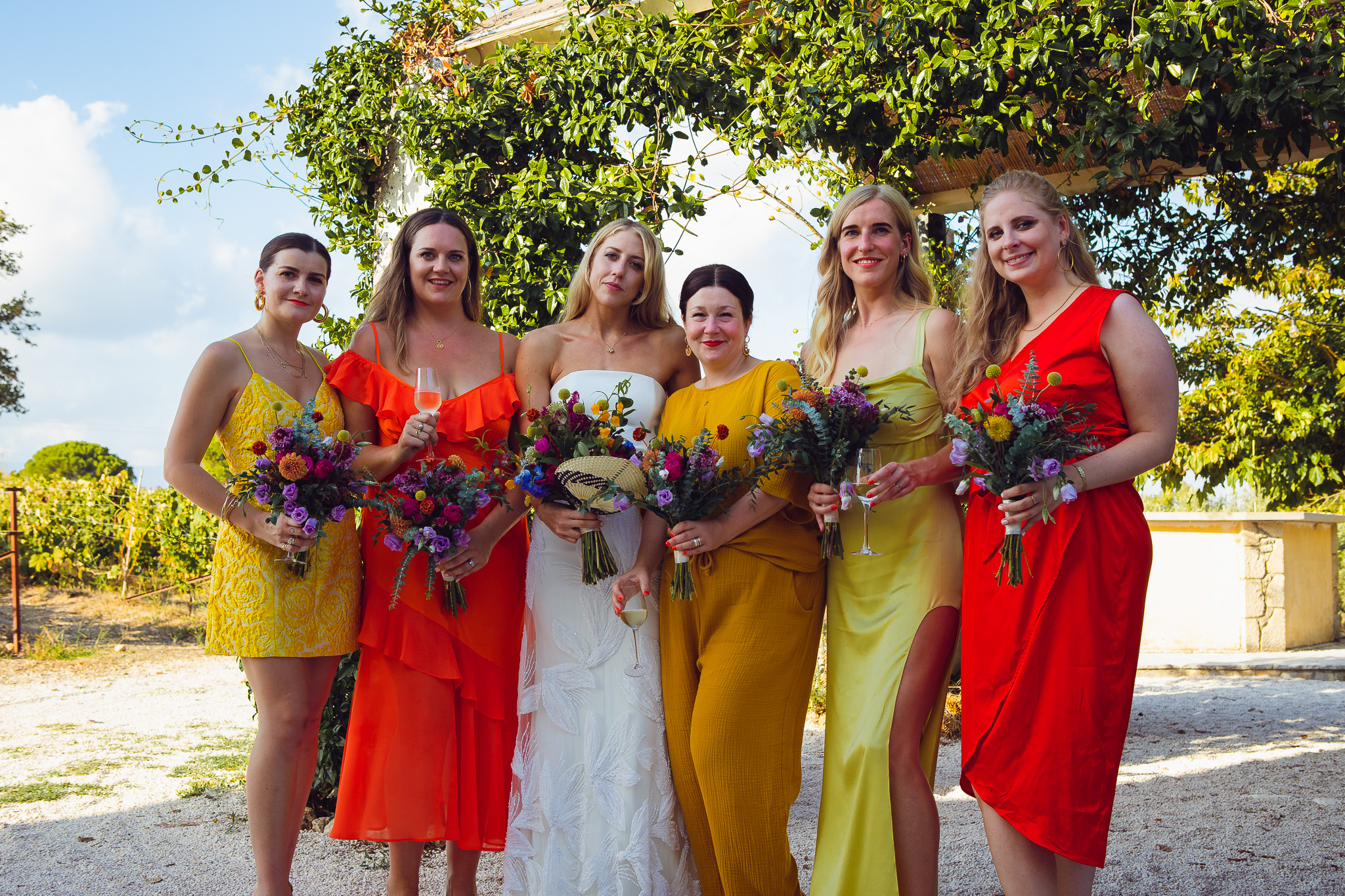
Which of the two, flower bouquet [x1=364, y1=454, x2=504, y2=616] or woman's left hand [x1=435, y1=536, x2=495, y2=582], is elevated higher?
flower bouquet [x1=364, y1=454, x2=504, y2=616]

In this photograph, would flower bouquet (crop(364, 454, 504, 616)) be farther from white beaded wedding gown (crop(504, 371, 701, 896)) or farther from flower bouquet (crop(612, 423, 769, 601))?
flower bouquet (crop(612, 423, 769, 601))

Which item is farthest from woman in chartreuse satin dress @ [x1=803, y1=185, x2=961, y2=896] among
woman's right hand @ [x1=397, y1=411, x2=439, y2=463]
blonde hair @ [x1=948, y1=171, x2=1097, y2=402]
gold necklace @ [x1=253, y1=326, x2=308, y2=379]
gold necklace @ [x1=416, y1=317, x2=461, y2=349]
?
gold necklace @ [x1=253, y1=326, x2=308, y2=379]

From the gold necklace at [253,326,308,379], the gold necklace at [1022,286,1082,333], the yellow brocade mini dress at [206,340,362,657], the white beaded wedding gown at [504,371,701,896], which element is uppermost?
the gold necklace at [1022,286,1082,333]

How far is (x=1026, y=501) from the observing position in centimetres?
271

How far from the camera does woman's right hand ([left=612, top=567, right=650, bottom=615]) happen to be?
343 centimetres

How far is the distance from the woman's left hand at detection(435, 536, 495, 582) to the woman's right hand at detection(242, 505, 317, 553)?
463 mm

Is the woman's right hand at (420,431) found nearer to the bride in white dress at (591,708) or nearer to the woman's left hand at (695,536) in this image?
the bride in white dress at (591,708)

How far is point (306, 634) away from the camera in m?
3.43

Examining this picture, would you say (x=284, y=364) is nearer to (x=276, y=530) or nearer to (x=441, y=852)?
(x=276, y=530)

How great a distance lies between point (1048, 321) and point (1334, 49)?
2.27 m

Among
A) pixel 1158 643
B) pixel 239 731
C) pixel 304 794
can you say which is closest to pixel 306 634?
pixel 304 794

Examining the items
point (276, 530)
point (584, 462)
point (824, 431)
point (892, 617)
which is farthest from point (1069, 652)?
point (276, 530)

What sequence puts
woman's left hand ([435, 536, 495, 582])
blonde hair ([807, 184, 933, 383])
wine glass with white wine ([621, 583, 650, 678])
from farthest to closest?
1. blonde hair ([807, 184, 933, 383])
2. woman's left hand ([435, 536, 495, 582])
3. wine glass with white wine ([621, 583, 650, 678])

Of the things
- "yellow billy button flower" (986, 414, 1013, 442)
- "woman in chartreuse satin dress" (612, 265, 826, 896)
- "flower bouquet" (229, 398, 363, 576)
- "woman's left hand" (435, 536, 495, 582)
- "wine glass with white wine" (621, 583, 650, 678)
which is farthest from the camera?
"woman's left hand" (435, 536, 495, 582)
